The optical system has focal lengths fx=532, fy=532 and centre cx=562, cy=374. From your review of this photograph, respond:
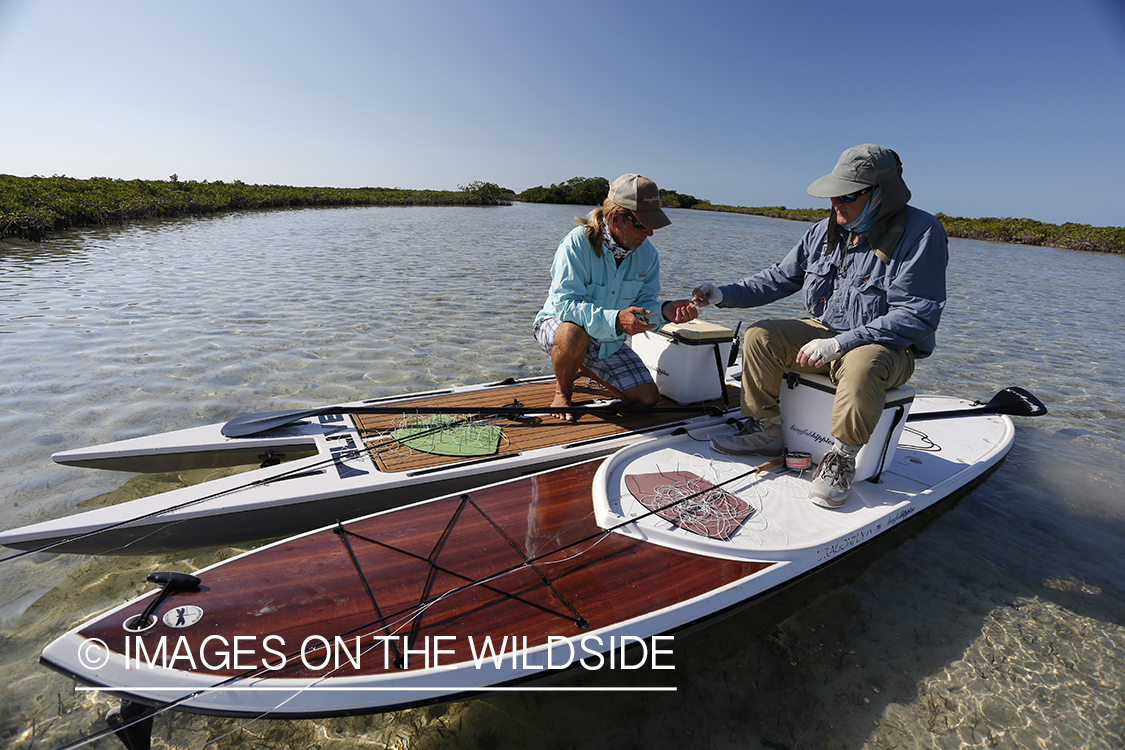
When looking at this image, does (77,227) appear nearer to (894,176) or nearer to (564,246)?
(564,246)

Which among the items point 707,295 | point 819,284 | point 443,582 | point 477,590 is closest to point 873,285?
point 819,284

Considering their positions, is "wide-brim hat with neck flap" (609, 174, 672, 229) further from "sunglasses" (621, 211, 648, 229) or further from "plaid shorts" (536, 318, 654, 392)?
"plaid shorts" (536, 318, 654, 392)

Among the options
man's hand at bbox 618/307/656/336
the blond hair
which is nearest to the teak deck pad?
man's hand at bbox 618/307/656/336

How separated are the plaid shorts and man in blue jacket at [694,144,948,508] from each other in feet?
3.53

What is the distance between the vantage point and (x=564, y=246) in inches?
177

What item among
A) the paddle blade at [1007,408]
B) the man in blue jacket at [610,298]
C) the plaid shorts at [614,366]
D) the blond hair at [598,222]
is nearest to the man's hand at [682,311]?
the man in blue jacket at [610,298]

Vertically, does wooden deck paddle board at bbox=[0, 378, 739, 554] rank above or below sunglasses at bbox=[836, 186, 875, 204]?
below

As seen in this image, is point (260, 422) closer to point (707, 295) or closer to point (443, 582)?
point (443, 582)

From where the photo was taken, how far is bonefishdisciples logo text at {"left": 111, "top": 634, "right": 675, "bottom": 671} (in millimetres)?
2164

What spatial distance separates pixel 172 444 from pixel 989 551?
6419mm

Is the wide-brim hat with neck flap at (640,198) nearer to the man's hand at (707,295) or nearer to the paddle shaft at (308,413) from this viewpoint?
the man's hand at (707,295)

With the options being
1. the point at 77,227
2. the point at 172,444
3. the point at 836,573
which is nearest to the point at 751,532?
the point at 836,573

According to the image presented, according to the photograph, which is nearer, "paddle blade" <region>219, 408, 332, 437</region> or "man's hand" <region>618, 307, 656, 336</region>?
"paddle blade" <region>219, 408, 332, 437</region>

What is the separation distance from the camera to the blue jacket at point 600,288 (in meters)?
4.34
